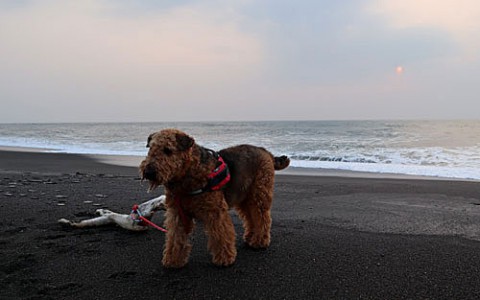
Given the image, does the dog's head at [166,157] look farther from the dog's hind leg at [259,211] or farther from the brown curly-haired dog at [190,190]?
the dog's hind leg at [259,211]

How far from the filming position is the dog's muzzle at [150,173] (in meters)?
2.92

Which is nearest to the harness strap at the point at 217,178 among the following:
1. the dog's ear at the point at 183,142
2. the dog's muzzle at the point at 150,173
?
the dog's ear at the point at 183,142

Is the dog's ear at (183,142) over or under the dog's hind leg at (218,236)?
over

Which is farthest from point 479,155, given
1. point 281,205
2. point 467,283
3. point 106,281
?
point 106,281

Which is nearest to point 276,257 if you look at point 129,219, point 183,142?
point 183,142

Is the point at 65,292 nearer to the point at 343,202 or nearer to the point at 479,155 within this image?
the point at 343,202

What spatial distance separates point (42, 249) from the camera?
363cm

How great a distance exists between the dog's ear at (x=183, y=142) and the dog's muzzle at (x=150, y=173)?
1.14 ft

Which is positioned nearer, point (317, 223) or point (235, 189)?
point (235, 189)

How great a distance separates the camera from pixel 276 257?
3.58m

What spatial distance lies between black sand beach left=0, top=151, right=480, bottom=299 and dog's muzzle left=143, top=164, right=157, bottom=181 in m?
0.93

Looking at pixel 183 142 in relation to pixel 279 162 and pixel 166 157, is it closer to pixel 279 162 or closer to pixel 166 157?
pixel 166 157

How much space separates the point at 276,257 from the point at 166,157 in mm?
1590

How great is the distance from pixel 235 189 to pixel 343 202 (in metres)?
3.44
